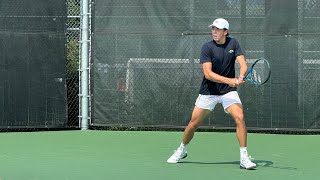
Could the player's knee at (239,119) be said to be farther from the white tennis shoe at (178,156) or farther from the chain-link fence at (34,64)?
the chain-link fence at (34,64)

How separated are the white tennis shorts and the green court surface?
2.06ft

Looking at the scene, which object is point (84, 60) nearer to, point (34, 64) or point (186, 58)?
point (34, 64)

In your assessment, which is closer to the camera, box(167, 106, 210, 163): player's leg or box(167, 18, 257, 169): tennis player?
box(167, 18, 257, 169): tennis player

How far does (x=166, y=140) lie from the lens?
8672 millimetres

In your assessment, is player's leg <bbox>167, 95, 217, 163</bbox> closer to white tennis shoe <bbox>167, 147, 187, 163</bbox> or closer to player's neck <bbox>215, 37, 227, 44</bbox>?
white tennis shoe <bbox>167, 147, 187, 163</bbox>

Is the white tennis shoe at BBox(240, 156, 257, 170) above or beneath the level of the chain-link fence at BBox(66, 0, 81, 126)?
beneath

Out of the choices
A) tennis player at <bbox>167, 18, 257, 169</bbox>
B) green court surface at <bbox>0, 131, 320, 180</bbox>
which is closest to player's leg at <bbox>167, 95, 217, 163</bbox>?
tennis player at <bbox>167, 18, 257, 169</bbox>

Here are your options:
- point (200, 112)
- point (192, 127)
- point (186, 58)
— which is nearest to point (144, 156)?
point (192, 127)

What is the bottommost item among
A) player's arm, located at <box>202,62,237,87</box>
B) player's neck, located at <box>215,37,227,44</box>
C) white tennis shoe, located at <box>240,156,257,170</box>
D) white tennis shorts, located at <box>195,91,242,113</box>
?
white tennis shoe, located at <box>240,156,257,170</box>

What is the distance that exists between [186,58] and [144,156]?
2596 mm

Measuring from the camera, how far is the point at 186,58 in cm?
933

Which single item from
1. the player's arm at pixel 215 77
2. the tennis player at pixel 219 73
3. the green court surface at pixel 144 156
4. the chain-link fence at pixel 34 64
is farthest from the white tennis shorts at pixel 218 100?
the chain-link fence at pixel 34 64

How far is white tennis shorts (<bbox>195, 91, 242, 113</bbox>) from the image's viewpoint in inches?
249

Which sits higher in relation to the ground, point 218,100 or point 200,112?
point 218,100
